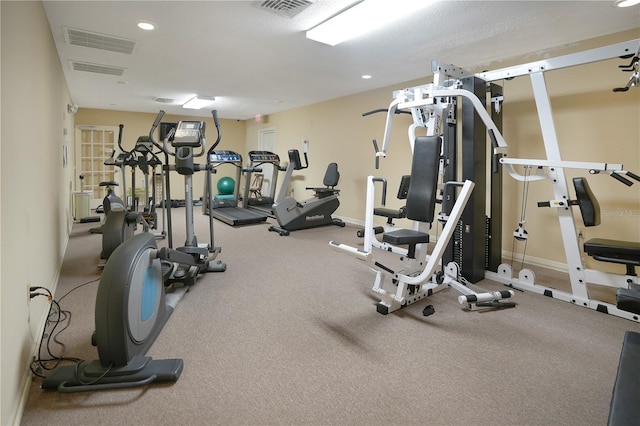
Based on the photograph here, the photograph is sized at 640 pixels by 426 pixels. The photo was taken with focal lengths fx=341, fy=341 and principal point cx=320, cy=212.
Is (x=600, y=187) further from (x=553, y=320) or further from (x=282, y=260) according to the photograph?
(x=282, y=260)

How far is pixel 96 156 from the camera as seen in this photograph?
8.14 meters

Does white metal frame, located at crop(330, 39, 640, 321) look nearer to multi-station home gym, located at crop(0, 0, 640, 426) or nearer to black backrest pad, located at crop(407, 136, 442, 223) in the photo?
multi-station home gym, located at crop(0, 0, 640, 426)

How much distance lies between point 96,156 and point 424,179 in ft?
27.2

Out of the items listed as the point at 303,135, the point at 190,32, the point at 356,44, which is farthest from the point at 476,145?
the point at 303,135

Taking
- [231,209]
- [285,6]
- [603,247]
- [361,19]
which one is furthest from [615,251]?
[231,209]

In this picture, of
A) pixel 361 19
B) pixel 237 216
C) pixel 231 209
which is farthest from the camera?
pixel 231 209

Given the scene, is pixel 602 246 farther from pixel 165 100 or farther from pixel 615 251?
pixel 165 100

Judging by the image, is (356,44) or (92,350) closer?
(92,350)

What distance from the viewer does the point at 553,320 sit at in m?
2.51

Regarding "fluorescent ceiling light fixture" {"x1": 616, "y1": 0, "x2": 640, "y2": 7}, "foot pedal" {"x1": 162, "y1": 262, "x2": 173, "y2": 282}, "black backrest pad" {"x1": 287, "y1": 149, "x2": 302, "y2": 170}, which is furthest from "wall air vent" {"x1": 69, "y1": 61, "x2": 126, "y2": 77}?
"fluorescent ceiling light fixture" {"x1": 616, "y1": 0, "x2": 640, "y2": 7}

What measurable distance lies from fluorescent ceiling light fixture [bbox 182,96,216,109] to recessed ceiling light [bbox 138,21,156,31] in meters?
3.38

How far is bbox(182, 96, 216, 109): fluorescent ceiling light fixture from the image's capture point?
6.56 metres

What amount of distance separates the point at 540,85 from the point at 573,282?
5.37ft

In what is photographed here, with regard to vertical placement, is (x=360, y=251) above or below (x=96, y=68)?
below
